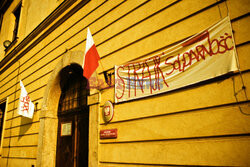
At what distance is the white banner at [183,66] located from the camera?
233 cm

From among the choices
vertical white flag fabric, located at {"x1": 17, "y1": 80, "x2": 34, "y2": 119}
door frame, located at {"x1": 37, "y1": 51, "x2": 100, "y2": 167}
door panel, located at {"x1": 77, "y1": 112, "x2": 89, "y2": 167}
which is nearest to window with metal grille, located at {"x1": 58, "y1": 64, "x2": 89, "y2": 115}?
door frame, located at {"x1": 37, "y1": 51, "x2": 100, "y2": 167}

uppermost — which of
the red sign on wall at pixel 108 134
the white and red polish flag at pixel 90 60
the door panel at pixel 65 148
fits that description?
the white and red polish flag at pixel 90 60

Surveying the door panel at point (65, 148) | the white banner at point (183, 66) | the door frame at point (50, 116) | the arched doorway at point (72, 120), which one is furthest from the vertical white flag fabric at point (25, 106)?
the white banner at point (183, 66)

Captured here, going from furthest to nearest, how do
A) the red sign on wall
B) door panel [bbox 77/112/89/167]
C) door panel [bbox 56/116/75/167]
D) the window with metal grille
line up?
the window with metal grille
door panel [bbox 56/116/75/167]
door panel [bbox 77/112/89/167]
the red sign on wall

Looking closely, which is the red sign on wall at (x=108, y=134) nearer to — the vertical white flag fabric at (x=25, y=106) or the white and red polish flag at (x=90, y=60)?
the white and red polish flag at (x=90, y=60)

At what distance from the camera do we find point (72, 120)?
5129 millimetres

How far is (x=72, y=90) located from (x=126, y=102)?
9.22ft

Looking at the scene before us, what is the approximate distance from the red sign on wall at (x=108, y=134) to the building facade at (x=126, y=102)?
0.08 m

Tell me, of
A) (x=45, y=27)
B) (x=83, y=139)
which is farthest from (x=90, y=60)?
(x=45, y=27)

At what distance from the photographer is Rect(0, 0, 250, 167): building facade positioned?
2.24 m

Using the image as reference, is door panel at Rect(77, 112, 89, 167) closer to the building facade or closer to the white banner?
the building facade

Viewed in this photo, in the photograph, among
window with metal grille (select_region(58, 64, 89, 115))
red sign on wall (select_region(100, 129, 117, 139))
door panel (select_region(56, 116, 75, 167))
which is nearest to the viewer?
red sign on wall (select_region(100, 129, 117, 139))

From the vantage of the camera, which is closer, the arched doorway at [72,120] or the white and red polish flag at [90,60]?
the white and red polish flag at [90,60]

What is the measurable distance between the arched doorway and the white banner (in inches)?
70.6
